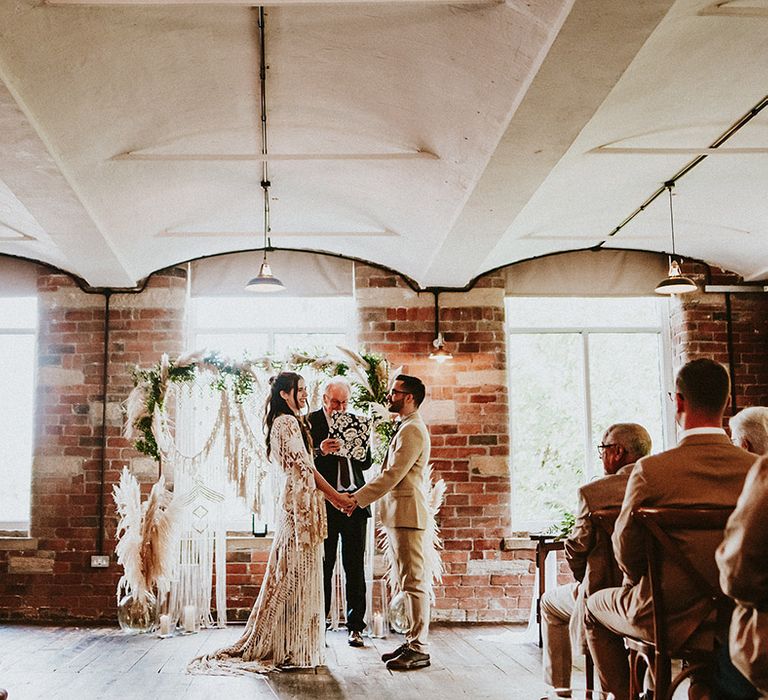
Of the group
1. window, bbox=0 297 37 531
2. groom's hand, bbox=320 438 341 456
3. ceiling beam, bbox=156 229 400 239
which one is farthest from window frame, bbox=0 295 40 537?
groom's hand, bbox=320 438 341 456

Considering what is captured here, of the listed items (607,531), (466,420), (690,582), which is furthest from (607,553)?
(466,420)

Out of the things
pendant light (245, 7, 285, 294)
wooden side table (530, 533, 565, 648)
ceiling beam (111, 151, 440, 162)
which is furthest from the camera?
wooden side table (530, 533, 565, 648)

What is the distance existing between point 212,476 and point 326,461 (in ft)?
3.46

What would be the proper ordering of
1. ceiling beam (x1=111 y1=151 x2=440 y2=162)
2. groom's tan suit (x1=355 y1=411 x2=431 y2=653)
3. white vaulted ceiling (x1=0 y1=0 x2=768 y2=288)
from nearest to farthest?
white vaulted ceiling (x1=0 y1=0 x2=768 y2=288)
ceiling beam (x1=111 y1=151 x2=440 y2=162)
groom's tan suit (x1=355 y1=411 x2=431 y2=653)

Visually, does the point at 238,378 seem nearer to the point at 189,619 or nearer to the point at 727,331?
the point at 189,619

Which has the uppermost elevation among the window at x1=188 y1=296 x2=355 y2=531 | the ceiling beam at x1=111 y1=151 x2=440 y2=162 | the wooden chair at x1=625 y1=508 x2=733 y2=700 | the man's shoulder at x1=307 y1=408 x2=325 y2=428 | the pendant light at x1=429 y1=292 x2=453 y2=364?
the ceiling beam at x1=111 y1=151 x2=440 y2=162

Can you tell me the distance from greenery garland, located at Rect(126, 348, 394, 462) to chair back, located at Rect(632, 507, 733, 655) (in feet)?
13.3

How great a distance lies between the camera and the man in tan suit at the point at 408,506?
16.8 feet

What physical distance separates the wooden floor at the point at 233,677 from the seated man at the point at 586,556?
0.73m

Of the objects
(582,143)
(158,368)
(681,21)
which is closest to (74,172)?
(158,368)

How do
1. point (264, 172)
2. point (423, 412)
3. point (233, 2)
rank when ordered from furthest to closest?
point (423, 412)
point (264, 172)
point (233, 2)

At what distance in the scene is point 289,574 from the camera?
5.06 meters

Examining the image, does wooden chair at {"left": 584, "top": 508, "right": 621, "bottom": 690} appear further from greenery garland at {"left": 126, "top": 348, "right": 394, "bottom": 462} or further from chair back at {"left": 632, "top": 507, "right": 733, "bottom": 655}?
greenery garland at {"left": 126, "top": 348, "right": 394, "bottom": 462}

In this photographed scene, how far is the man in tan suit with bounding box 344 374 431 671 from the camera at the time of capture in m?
5.11
